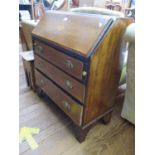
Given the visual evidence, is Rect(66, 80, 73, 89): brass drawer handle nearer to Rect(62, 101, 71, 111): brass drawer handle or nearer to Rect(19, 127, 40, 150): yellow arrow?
Rect(62, 101, 71, 111): brass drawer handle

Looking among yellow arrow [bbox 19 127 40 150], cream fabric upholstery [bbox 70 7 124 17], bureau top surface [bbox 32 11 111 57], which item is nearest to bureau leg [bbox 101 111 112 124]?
yellow arrow [bbox 19 127 40 150]

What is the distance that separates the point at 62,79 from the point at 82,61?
32cm

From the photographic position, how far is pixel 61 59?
1.17 m

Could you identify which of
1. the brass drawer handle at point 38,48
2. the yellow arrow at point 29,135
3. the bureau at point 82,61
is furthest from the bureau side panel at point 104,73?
the brass drawer handle at point 38,48

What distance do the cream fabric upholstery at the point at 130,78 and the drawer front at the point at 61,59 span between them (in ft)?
1.23

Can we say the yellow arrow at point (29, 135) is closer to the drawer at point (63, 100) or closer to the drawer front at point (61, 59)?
the drawer at point (63, 100)

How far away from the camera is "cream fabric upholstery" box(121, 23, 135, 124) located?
1042 millimetres

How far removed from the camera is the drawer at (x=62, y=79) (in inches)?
42.4

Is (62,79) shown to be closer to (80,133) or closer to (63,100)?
(63,100)
